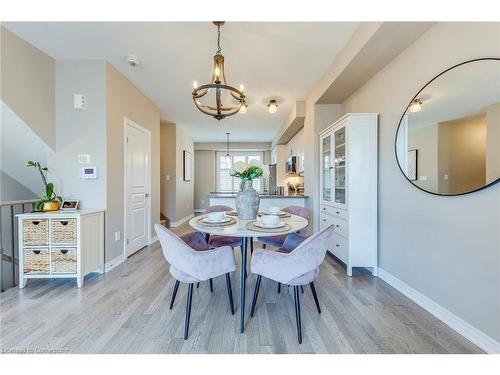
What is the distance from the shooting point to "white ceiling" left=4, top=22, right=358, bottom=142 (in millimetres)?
2092

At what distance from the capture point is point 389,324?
165cm

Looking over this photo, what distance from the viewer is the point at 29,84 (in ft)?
7.86

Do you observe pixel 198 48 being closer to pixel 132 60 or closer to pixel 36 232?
pixel 132 60

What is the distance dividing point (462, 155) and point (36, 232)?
153 inches

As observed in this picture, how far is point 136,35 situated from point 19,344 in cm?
272

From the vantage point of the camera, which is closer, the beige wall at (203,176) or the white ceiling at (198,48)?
the white ceiling at (198,48)

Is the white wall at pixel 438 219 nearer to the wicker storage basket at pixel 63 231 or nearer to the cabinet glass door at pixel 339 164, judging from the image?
the cabinet glass door at pixel 339 164

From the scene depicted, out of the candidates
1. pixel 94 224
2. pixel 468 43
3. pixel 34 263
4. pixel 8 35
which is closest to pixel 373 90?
pixel 468 43

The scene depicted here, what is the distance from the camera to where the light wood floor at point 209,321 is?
4.68 ft

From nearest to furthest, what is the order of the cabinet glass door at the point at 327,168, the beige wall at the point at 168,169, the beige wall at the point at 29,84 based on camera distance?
the beige wall at the point at 29,84, the cabinet glass door at the point at 327,168, the beige wall at the point at 168,169

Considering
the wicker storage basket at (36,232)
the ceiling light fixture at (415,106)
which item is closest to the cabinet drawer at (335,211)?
the ceiling light fixture at (415,106)

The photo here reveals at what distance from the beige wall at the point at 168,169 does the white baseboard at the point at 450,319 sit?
189 inches

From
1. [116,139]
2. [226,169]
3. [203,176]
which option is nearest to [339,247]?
[116,139]

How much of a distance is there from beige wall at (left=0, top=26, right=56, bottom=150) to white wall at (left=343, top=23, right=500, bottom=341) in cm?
390
